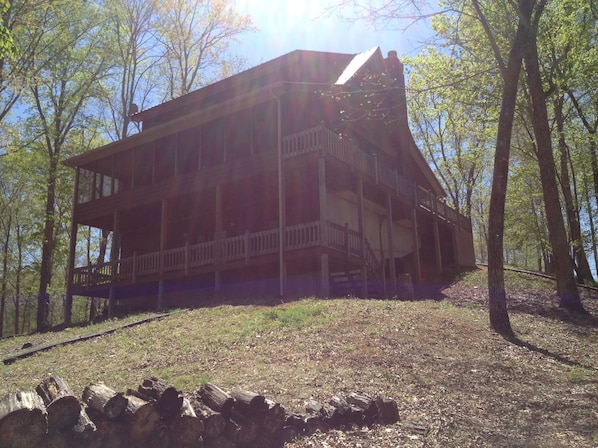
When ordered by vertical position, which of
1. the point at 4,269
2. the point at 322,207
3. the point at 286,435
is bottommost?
the point at 286,435

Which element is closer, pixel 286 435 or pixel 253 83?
pixel 286 435

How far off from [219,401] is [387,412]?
2115 millimetres

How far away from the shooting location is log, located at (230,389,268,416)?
522 cm

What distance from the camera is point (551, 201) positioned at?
15250mm

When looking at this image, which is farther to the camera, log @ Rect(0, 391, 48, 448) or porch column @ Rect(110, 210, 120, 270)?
porch column @ Rect(110, 210, 120, 270)

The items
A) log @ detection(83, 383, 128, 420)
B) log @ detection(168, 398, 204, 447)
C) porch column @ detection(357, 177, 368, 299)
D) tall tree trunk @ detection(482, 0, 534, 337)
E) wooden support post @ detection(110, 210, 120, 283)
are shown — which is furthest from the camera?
wooden support post @ detection(110, 210, 120, 283)

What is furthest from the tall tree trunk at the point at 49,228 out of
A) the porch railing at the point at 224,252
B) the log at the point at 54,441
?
the log at the point at 54,441

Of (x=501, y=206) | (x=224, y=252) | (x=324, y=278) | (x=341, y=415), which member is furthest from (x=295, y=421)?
(x=224, y=252)

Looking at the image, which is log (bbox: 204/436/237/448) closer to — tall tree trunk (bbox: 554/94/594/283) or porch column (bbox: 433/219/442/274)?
tall tree trunk (bbox: 554/94/594/283)

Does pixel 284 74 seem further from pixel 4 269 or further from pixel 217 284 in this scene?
pixel 4 269

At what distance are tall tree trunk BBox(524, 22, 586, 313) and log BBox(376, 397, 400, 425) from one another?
35.0 ft

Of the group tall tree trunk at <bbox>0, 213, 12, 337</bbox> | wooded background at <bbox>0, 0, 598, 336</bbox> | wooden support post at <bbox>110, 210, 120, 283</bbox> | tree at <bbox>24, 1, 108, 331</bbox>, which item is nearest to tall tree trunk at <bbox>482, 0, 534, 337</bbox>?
wooded background at <bbox>0, 0, 598, 336</bbox>

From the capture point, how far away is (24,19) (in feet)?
66.9

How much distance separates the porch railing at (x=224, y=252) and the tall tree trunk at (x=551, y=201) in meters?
5.89
